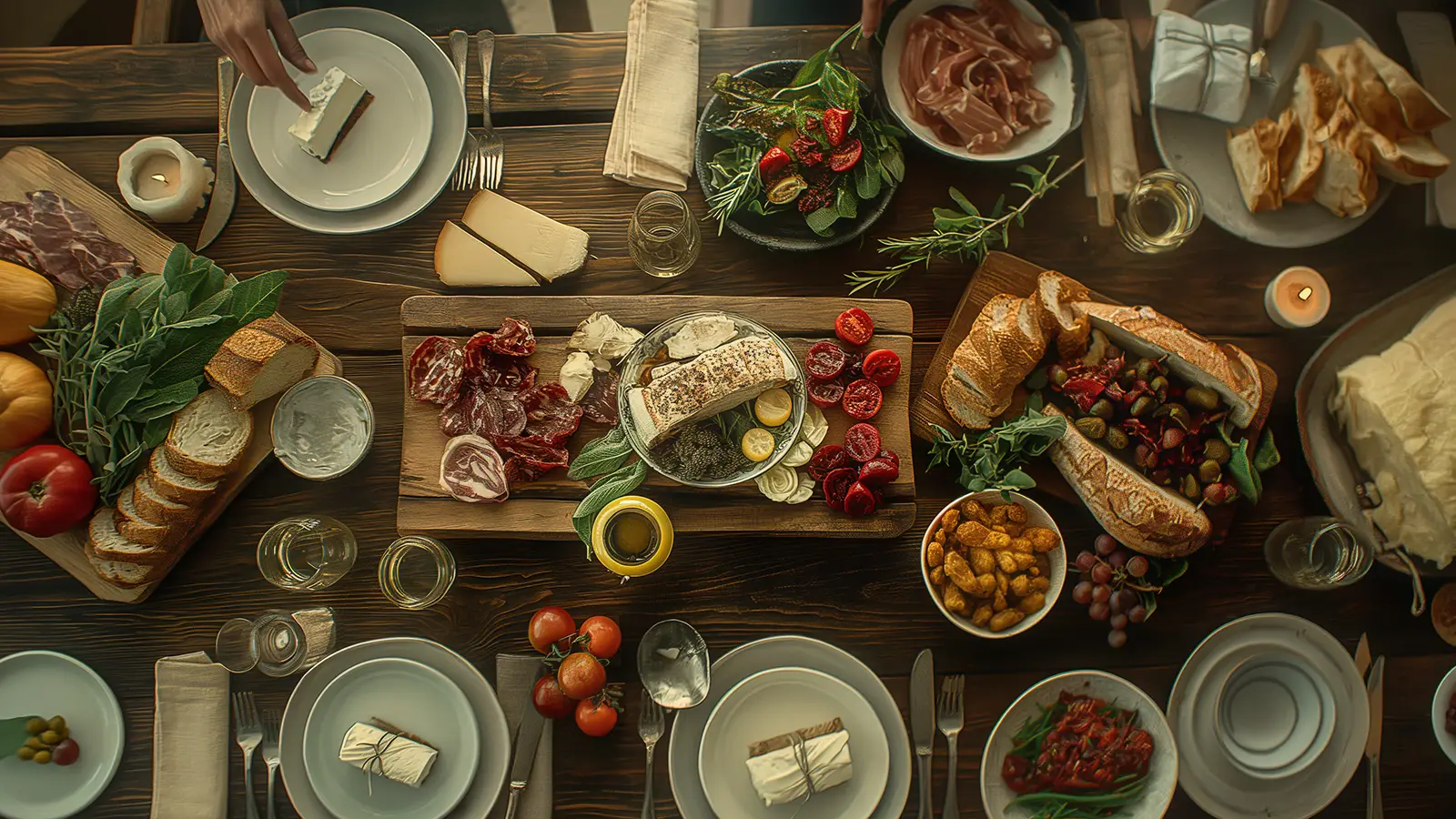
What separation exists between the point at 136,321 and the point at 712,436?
1288mm

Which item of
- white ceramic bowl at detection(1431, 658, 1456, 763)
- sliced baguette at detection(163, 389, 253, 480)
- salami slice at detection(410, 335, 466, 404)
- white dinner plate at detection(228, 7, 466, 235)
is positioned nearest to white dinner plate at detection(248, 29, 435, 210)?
white dinner plate at detection(228, 7, 466, 235)

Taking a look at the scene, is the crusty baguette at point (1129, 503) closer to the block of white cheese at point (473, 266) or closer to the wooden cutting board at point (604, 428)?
the wooden cutting board at point (604, 428)

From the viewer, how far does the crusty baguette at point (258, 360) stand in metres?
1.73

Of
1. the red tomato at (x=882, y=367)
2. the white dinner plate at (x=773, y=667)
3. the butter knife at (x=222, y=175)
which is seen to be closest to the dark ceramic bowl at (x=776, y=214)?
the red tomato at (x=882, y=367)

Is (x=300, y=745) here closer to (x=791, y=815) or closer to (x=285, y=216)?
(x=791, y=815)

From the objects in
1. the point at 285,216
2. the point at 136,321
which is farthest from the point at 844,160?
the point at 136,321

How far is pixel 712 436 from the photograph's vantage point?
5.93 ft

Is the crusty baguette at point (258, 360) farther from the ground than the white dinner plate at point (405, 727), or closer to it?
farther from the ground

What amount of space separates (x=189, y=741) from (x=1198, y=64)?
2800 mm

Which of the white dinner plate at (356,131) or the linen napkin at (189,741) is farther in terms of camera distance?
the white dinner plate at (356,131)

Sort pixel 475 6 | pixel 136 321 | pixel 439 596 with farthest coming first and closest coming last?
1. pixel 475 6
2. pixel 439 596
3. pixel 136 321

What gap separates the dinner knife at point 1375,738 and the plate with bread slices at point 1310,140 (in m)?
Result: 1.04

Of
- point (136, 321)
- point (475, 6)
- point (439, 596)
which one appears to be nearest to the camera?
point (136, 321)

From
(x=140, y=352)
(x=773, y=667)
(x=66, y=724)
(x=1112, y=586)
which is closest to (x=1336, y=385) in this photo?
(x=1112, y=586)
